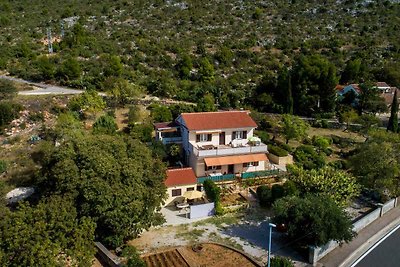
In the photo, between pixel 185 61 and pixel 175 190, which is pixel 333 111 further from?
pixel 175 190

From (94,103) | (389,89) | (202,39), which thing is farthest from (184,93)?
(389,89)

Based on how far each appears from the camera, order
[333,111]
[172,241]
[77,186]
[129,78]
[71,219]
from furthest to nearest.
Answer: [129,78] < [333,111] < [172,241] < [77,186] < [71,219]

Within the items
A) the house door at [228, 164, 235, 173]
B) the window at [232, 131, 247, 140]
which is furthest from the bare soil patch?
the window at [232, 131, 247, 140]

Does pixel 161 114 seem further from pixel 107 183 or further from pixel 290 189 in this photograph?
pixel 107 183

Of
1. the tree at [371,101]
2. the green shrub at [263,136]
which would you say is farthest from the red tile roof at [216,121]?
the tree at [371,101]

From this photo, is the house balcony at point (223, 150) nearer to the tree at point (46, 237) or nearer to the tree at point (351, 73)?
the tree at point (46, 237)

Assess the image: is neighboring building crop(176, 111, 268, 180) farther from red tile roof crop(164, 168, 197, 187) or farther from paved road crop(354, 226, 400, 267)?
paved road crop(354, 226, 400, 267)

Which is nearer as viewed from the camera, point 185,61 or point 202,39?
point 185,61
